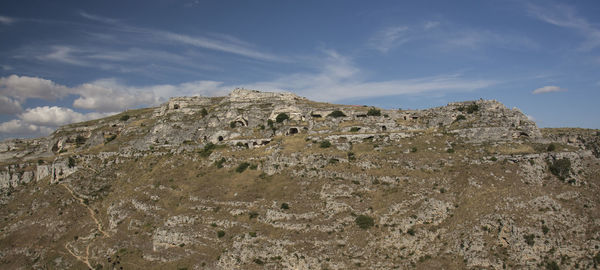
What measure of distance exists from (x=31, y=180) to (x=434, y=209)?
251 ft

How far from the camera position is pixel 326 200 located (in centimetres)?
4234

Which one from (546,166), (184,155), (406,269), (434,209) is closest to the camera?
(406,269)

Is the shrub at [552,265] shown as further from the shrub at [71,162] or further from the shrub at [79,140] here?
the shrub at [79,140]

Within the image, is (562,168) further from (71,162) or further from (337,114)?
(71,162)

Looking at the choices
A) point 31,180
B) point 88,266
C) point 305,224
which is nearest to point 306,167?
point 305,224

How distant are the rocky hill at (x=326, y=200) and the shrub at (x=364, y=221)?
10.0 inches

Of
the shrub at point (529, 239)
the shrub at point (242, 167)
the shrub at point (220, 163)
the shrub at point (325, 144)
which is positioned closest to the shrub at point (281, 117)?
the shrub at point (220, 163)

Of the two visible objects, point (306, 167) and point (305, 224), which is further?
point (306, 167)

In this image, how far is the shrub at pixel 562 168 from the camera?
42.3m

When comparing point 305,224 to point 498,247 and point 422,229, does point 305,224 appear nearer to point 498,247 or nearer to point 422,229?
point 422,229

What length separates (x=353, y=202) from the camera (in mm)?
41219

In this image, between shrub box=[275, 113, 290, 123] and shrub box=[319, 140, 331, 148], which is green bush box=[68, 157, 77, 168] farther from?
shrub box=[319, 140, 331, 148]

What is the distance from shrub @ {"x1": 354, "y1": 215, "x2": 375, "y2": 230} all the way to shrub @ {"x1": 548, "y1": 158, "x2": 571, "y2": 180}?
26.4 metres

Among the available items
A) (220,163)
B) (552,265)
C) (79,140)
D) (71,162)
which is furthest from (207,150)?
(552,265)
